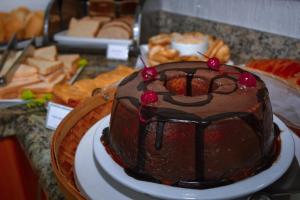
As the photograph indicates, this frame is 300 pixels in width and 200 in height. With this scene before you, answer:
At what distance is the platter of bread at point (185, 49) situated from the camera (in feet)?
4.23

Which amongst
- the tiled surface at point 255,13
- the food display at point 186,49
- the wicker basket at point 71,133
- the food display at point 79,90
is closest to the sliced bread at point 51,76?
the food display at point 79,90

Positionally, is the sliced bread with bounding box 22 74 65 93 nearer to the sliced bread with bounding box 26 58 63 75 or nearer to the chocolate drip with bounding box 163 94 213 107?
the sliced bread with bounding box 26 58 63 75

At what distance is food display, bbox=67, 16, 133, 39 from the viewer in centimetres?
166

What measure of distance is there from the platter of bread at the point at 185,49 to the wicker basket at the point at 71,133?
0.56 meters

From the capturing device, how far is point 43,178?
745 mm

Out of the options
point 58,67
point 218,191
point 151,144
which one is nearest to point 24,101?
point 58,67

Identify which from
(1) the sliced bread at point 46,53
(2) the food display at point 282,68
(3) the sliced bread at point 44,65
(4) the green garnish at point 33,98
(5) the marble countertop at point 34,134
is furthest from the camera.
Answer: (1) the sliced bread at point 46,53

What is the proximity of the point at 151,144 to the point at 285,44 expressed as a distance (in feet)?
2.68

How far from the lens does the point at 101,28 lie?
1733mm

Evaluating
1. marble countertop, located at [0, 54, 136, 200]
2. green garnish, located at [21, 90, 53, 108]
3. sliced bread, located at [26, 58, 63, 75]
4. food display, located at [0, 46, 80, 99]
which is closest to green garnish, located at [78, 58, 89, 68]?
food display, located at [0, 46, 80, 99]

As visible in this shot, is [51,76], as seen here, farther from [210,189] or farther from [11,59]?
[210,189]

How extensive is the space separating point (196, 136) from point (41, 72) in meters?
0.97

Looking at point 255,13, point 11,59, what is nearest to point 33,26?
point 11,59

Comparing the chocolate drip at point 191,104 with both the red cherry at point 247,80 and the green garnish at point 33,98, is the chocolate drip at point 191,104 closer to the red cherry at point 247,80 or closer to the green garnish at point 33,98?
the red cherry at point 247,80
